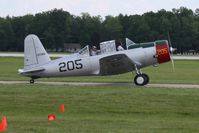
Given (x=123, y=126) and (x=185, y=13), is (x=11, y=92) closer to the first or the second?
(x=123, y=126)

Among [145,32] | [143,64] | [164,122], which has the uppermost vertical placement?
[145,32]

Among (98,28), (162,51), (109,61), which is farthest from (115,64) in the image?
(98,28)

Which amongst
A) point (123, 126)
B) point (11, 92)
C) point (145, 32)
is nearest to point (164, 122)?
point (123, 126)

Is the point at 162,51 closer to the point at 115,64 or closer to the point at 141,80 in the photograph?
the point at 141,80

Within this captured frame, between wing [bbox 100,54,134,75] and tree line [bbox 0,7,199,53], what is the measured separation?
8167 centimetres

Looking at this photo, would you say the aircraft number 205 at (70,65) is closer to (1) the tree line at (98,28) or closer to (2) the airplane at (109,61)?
(2) the airplane at (109,61)

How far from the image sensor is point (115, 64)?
77.6 ft

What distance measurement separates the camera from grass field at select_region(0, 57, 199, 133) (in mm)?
12742

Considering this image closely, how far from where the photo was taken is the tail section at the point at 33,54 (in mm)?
24375

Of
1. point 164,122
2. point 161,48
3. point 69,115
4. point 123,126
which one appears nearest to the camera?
point 123,126

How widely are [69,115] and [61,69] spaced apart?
8.40 meters

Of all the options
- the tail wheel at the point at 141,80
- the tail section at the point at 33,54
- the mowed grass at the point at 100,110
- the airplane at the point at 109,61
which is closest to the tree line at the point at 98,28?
the tail section at the point at 33,54

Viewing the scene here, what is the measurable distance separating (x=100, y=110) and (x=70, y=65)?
25.3 feet

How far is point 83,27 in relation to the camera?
129 metres
